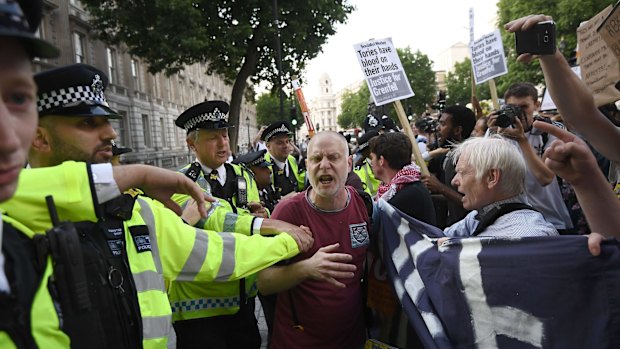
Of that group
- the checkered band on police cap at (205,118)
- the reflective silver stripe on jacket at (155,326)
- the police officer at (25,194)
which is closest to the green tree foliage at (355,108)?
the checkered band on police cap at (205,118)

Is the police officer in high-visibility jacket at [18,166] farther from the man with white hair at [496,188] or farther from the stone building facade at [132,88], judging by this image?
the stone building facade at [132,88]

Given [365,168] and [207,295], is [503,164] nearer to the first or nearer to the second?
[207,295]

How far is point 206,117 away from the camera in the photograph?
3365 mm

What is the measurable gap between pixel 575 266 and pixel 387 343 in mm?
1161

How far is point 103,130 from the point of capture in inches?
75.4

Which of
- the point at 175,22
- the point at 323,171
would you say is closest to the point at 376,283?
the point at 323,171

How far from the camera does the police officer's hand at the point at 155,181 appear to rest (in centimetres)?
144

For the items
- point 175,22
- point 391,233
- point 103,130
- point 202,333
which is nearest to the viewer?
point 103,130

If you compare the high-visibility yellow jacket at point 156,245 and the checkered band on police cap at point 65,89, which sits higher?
the checkered band on police cap at point 65,89

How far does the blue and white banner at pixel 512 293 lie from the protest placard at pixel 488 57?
197 inches

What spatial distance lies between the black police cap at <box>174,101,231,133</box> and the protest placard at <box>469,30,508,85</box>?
14.7 feet

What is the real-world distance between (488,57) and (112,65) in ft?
84.9

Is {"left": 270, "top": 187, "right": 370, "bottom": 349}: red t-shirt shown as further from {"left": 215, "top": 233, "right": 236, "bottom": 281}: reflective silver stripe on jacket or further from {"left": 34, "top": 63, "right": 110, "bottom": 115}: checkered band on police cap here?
{"left": 34, "top": 63, "right": 110, "bottom": 115}: checkered band on police cap

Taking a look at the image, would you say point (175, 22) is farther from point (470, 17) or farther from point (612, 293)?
point (612, 293)
